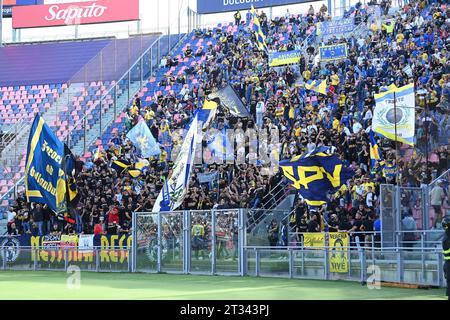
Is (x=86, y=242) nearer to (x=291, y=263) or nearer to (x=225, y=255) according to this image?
(x=225, y=255)

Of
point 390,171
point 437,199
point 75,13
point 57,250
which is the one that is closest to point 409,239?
point 437,199

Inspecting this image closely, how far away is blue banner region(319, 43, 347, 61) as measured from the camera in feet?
120

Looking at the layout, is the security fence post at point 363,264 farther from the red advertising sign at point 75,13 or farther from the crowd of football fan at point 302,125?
the red advertising sign at point 75,13

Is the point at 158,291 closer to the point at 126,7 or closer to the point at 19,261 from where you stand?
the point at 19,261

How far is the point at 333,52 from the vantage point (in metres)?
36.8

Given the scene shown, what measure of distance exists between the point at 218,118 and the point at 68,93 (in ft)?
44.5

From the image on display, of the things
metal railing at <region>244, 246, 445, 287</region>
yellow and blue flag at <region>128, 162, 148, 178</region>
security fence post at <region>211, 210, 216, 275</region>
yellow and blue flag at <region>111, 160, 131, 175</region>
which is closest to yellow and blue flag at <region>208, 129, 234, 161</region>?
yellow and blue flag at <region>128, 162, 148, 178</region>

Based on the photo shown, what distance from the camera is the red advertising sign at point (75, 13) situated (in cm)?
6006

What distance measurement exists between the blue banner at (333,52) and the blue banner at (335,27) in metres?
2.95

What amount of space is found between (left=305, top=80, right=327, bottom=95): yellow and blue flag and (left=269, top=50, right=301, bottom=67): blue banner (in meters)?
4.19

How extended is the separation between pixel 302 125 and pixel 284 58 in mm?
7992

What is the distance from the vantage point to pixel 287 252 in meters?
24.4

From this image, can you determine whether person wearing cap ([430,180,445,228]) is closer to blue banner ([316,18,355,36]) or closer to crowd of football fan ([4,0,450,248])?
crowd of football fan ([4,0,450,248])
